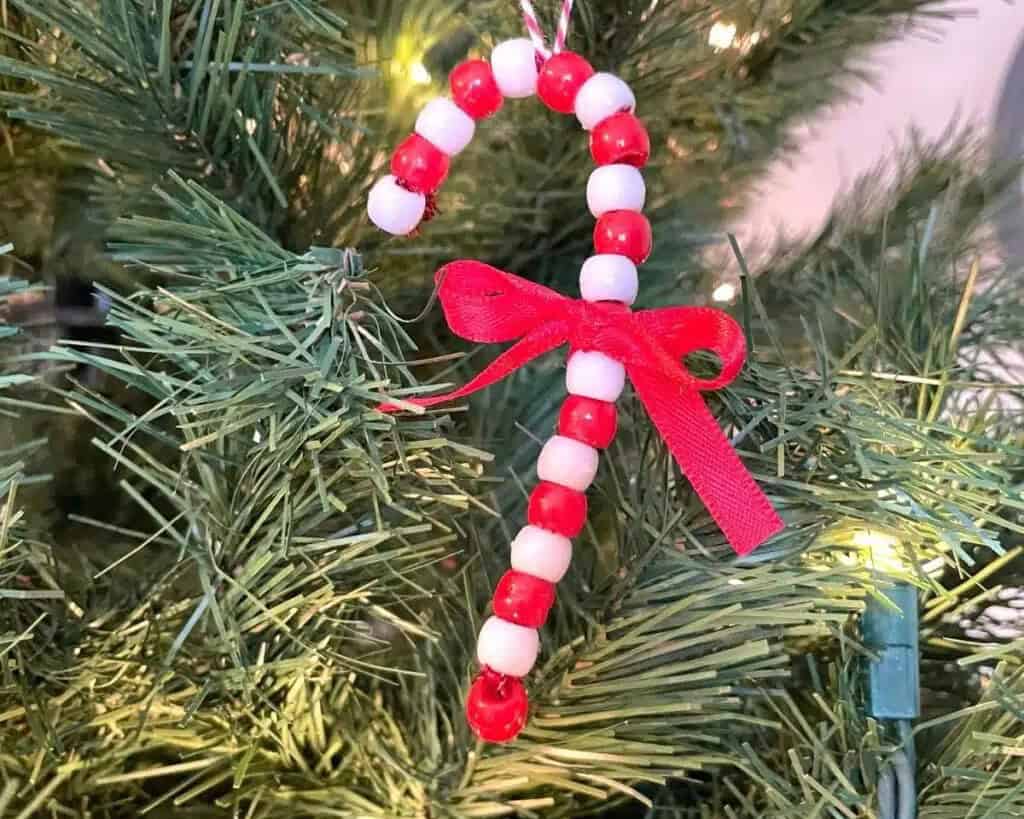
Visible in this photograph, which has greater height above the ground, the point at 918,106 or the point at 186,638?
the point at 918,106

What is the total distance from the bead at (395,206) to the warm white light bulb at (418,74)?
0.47ft

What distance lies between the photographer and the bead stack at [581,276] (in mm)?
288

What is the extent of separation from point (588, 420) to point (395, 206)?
0.09 meters

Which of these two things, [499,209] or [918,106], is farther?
[918,106]

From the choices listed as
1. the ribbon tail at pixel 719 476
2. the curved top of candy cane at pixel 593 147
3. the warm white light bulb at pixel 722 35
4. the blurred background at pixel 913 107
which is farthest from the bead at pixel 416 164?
the blurred background at pixel 913 107

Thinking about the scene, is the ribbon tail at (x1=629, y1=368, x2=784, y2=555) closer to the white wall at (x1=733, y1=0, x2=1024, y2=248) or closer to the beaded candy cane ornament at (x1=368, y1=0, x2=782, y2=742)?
the beaded candy cane ornament at (x1=368, y1=0, x2=782, y2=742)

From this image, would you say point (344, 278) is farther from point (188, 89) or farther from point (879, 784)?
point (879, 784)

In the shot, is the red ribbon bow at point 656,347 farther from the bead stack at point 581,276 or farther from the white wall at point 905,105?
the white wall at point 905,105

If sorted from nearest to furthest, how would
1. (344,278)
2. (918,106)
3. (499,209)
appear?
(344,278) < (499,209) < (918,106)

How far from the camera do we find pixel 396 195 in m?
0.29

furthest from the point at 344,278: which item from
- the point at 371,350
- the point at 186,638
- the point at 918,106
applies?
the point at 918,106

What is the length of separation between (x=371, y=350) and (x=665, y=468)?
10 centimetres

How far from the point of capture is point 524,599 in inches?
11.3

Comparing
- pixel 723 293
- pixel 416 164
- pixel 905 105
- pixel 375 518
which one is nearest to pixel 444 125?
pixel 416 164
